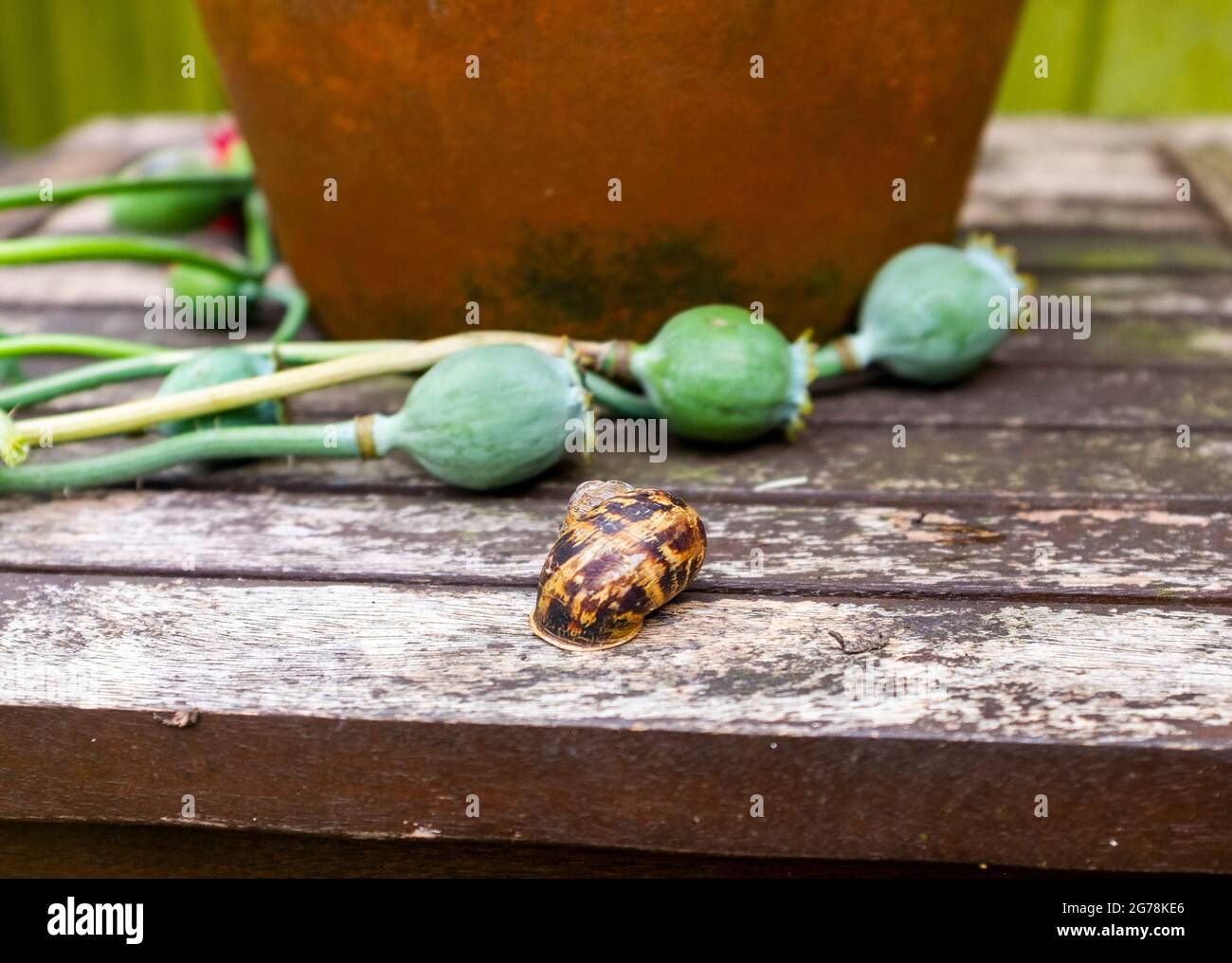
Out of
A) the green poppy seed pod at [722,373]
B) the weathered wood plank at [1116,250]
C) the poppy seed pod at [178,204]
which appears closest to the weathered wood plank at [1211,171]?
the weathered wood plank at [1116,250]

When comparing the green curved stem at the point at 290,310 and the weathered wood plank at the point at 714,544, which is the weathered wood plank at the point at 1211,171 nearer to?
the weathered wood plank at the point at 714,544

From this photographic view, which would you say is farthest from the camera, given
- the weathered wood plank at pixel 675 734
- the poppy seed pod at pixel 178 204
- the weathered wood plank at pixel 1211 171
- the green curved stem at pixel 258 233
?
the weathered wood plank at pixel 1211 171

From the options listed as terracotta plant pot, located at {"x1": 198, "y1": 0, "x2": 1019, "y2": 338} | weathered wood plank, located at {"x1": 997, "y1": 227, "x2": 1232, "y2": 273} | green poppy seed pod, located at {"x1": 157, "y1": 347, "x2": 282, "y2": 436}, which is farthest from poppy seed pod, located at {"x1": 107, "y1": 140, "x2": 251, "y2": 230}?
weathered wood plank, located at {"x1": 997, "y1": 227, "x2": 1232, "y2": 273}

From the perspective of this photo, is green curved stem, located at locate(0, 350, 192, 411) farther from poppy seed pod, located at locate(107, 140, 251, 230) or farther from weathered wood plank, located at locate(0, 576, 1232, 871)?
poppy seed pod, located at locate(107, 140, 251, 230)

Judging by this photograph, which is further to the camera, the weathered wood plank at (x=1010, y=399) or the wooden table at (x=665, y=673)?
the weathered wood plank at (x=1010, y=399)

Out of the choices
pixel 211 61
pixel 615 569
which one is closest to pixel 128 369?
pixel 615 569

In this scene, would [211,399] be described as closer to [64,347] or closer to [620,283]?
[64,347]
